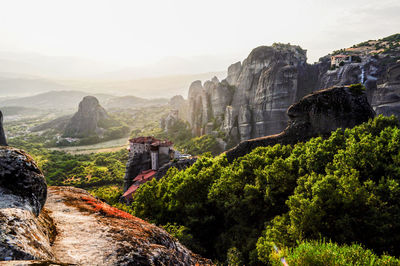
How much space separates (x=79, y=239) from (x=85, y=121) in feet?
611

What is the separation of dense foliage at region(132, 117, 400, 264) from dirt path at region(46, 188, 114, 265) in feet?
31.4

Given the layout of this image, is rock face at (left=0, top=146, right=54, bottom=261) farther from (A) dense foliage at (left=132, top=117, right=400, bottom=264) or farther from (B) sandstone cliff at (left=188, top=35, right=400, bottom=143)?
(B) sandstone cliff at (left=188, top=35, right=400, bottom=143)

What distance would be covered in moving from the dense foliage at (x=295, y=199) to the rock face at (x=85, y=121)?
16157 cm

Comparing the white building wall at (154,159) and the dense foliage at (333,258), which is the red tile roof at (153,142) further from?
the dense foliage at (333,258)

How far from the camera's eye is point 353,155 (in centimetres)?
1517

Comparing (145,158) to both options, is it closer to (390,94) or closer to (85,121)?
(390,94)

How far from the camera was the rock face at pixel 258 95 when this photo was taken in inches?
2972

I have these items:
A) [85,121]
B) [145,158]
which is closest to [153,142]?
[145,158]

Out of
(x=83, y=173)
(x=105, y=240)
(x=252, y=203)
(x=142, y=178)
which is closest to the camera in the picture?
(x=105, y=240)

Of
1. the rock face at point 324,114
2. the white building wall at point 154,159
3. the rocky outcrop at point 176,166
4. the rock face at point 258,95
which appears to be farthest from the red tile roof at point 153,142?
the rock face at point 258,95

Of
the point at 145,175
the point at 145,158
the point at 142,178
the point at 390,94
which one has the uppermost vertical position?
the point at 390,94

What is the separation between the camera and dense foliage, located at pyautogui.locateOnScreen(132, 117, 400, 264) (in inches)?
468

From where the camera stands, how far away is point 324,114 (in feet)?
81.7

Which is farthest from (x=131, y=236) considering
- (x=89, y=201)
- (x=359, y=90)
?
(x=359, y=90)
